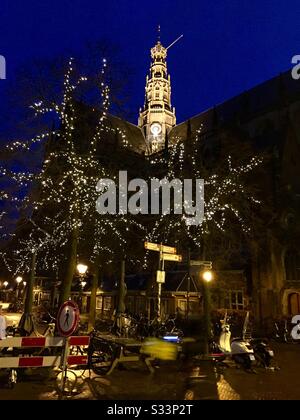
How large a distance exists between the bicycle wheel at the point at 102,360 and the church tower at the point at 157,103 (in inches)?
2551

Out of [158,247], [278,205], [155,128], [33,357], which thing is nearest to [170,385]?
[33,357]

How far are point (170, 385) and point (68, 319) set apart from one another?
3.30 metres

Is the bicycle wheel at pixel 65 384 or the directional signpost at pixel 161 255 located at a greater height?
the directional signpost at pixel 161 255

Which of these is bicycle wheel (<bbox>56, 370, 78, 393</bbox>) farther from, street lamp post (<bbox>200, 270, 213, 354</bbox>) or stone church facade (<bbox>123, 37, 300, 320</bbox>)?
stone church facade (<bbox>123, 37, 300, 320</bbox>)

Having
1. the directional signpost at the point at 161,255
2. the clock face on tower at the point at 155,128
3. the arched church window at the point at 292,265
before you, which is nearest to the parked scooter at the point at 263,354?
the directional signpost at the point at 161,255

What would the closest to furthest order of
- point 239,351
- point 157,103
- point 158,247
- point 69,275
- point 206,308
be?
1. point 239,351
2. point 69,275
3. point 158,247
4. point 206,308
5. point 157,103

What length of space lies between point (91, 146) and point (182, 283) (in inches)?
715

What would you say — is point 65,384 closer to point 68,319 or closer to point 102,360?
point 68,319

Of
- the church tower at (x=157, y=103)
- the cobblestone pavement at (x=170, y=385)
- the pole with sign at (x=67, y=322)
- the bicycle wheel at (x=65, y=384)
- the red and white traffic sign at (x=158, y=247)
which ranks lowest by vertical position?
the cobblestone pavement at (x=170, y=385)

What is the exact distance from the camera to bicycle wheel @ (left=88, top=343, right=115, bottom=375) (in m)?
9.68

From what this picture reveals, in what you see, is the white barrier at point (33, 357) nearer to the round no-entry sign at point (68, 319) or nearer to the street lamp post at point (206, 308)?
the round no-entry sign at point (68, 319)

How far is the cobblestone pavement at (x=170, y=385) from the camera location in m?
7.51

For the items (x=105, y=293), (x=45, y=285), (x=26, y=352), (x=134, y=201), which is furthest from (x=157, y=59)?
(x=26, y=352)

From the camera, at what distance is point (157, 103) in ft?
261
